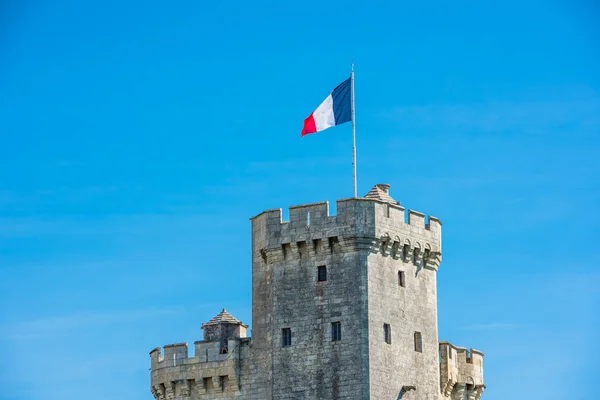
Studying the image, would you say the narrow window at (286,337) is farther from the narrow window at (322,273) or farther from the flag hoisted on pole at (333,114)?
the flag hoisted on pole at (333,114)

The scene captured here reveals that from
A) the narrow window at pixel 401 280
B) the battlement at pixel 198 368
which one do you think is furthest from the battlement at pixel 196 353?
the narrow window at pixel 401 280

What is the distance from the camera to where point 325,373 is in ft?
279

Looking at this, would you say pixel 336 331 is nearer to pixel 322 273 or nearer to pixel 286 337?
pixel 286 337

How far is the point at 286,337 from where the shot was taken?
86.7 metres

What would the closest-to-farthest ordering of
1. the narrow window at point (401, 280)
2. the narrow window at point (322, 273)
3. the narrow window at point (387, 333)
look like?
the narrow window at point (387, 333)
the narrow window at point (322, 273)
the narrow window at point (401, 280)

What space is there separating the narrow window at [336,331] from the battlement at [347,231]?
3467 millimetres

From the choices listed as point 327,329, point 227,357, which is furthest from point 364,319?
point 227,357

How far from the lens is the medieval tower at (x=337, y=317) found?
8519 cm

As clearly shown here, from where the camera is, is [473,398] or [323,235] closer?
[323,235]

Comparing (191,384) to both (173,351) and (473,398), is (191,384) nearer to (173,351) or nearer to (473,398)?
(173,351)

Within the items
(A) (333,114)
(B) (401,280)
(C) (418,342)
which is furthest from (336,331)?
(A) (333,114)

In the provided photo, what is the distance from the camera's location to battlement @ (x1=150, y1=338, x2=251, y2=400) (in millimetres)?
88812

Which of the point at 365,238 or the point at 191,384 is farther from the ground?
the point at 365,238

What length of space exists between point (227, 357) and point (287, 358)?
3.96 meters
